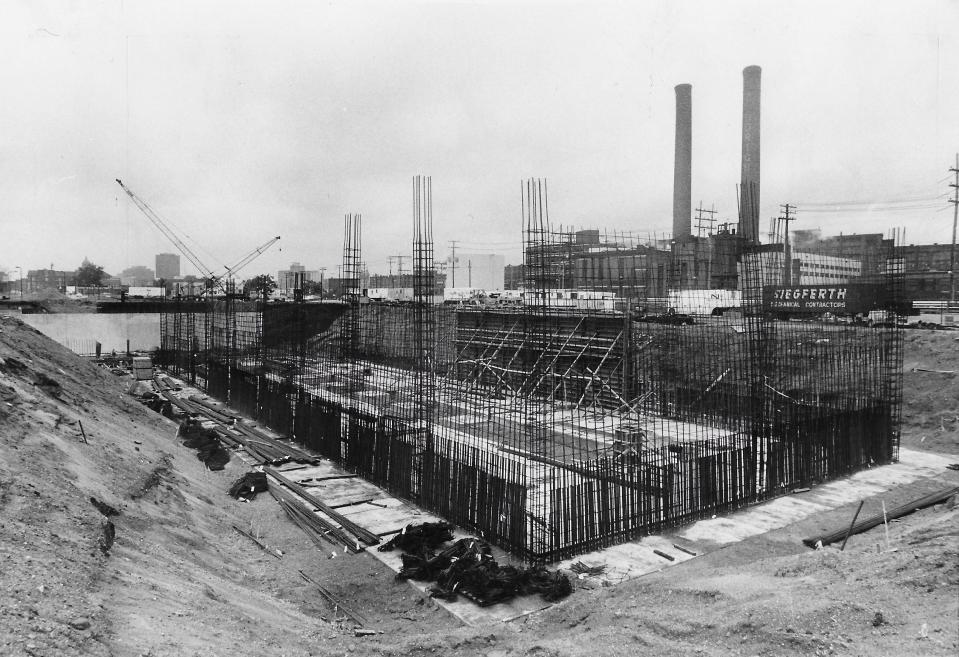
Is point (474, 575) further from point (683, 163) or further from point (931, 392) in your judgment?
point (683, 163)

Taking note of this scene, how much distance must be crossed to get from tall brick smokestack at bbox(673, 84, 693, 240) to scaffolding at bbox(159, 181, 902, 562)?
22.4 metres

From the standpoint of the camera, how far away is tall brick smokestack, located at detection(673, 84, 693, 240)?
162ft

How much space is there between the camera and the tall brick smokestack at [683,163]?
4947cm

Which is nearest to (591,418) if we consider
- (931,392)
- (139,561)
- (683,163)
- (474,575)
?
(931,392)

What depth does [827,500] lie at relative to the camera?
12125 mm

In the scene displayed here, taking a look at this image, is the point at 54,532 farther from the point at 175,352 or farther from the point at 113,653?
the point at 175,352

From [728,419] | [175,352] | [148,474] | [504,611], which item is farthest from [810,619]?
[175,352]

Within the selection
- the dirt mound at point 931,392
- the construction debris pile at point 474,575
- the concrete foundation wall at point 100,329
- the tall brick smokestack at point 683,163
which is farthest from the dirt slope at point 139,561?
the tall brick smokestack at point 683,163

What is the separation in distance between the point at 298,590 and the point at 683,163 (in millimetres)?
48393

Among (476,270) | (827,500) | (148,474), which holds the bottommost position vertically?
(827,500)

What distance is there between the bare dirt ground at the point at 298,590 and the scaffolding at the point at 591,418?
1.30 m

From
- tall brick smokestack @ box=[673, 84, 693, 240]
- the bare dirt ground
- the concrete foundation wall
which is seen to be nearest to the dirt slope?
the bare dirt ground

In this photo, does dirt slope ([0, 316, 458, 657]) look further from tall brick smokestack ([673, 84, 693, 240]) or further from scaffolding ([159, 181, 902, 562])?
tall brick smokestack ([673, 84, 693, 240])

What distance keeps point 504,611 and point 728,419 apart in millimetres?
11809
